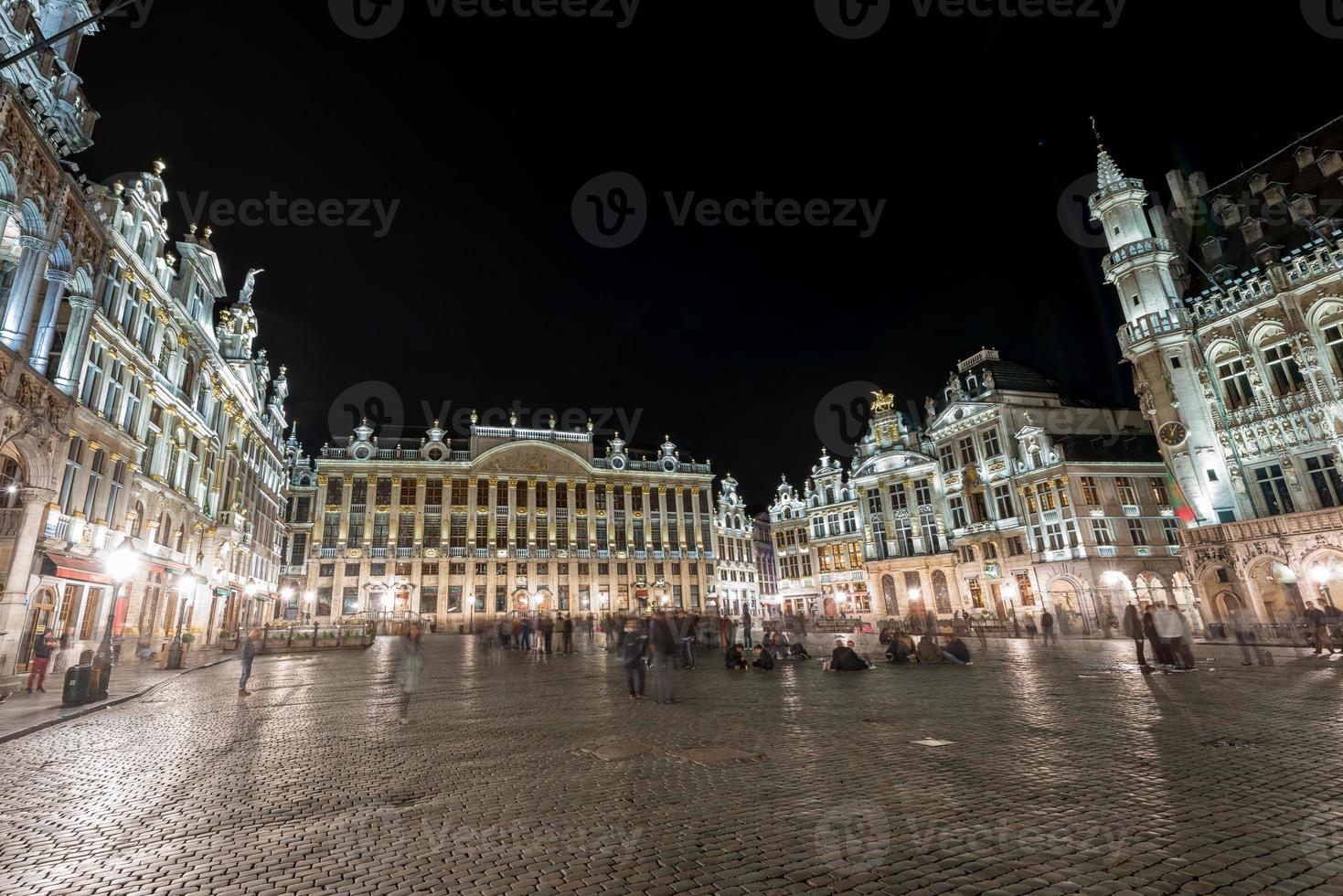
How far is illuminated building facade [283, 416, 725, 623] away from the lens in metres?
63.7

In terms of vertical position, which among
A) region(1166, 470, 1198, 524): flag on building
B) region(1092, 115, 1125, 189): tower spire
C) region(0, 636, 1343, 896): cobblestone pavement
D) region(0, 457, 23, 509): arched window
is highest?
region(1092, 115, 1125, 189): tower spire

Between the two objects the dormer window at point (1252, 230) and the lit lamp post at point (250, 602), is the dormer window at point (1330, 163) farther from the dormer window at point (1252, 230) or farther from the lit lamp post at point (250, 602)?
the lit lamp post at point (250, 602)

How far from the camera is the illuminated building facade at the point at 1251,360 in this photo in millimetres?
27172

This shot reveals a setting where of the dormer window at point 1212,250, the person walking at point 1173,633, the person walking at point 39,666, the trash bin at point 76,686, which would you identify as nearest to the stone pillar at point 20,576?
the person walking at point 39,666

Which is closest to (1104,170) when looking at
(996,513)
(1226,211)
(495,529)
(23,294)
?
(1226,211)

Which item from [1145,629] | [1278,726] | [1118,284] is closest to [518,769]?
[1278,726]

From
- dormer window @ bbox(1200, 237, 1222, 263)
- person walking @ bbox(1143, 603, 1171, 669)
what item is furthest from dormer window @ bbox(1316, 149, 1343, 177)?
person walking @ bbox(1143, 603, 1171, 669)

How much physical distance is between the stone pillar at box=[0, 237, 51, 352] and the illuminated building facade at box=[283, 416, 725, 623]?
153 feet

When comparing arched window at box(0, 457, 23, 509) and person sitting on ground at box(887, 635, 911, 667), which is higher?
arched window at box(0, 457, 23, 509)

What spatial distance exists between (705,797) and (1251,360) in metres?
36.5

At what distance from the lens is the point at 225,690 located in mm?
16875

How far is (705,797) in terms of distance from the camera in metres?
6.41

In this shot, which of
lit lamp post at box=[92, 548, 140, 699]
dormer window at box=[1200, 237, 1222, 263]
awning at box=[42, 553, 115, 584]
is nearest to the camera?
lit lamp post at box=[92, 548, 140, 699]

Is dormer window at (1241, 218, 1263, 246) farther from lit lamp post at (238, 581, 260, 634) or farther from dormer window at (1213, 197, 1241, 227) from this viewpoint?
lit lamp post at (238, 581, 260, 634)
